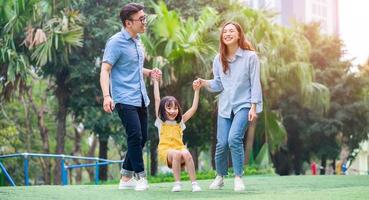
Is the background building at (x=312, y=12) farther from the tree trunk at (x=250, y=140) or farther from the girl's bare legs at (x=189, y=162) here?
the girl's bare legs at (x=189, y=162)

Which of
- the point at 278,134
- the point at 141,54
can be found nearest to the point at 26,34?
the point at 278,134

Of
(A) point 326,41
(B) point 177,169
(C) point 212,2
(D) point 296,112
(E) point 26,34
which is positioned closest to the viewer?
(B) point 177,169

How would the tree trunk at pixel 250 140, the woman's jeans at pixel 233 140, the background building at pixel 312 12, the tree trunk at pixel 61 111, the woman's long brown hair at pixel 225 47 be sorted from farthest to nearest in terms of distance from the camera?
the background building at pixel 312 12 → the tree trunk at pixel 61 111 → the tree trunk at pixel 250 140 → the woman's long brown hair at pixel 225 47 → the woman's jeans at pixel 233 140

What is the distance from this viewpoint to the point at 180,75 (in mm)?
19688

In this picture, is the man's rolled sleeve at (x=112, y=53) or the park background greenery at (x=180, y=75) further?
the park background greenery at (x=180, y=75)

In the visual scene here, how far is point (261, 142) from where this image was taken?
78.4ft

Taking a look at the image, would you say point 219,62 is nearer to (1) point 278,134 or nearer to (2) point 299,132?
(1) point 278,134

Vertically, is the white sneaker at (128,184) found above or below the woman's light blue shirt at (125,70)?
below

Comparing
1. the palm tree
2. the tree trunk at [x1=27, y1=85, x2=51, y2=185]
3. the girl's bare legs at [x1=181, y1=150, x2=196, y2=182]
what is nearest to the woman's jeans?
the girl's bare legs at [x1=181, y1=150, x2=196, y2=182]

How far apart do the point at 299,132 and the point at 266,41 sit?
1188 centimetres

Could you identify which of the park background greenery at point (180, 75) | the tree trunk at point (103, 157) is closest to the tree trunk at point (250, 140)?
the park background greenery at point (180, 75)

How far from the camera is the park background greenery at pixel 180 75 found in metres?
18.8

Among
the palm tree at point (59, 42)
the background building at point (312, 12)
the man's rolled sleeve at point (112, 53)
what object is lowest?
the man's rolled sleeve at point (112, 53)

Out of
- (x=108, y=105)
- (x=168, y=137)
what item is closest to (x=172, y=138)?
(x=168, y=137)
